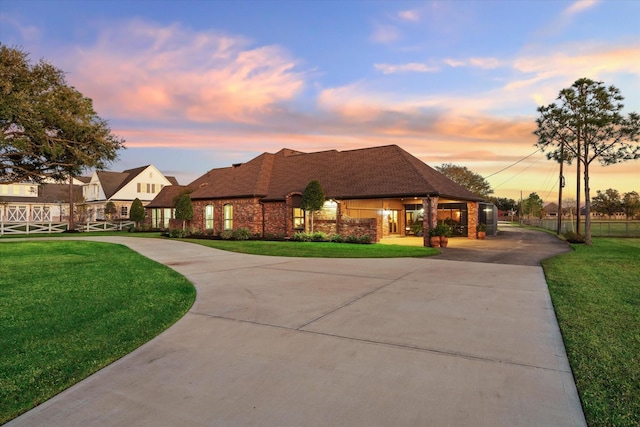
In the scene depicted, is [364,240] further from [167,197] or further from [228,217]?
[167,197]

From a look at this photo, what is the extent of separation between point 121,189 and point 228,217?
1112 inches

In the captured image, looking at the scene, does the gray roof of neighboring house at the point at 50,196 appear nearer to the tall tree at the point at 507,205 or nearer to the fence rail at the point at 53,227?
the fence rail at the point at 53,227

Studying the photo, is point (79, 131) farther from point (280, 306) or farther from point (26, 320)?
point (280, 306)

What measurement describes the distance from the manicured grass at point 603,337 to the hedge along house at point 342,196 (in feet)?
33.2

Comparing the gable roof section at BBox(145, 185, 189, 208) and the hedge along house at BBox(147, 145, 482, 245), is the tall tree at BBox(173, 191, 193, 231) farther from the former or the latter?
the gable roof section at BBox(145, 185, 189, 208)

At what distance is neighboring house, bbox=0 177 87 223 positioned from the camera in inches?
1884

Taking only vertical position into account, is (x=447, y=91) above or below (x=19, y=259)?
above

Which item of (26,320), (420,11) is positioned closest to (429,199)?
(420,11)

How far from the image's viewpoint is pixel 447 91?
18.3 meters

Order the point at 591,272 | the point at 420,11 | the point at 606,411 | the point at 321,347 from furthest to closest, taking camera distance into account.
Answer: the point at 420,11
the point at 591,272
the point at 321,347
the point at 606,411

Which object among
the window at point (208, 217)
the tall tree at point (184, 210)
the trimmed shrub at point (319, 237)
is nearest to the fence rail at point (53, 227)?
the tall tree at point (184, 210)

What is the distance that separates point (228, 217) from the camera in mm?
26438

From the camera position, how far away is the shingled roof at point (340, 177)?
812 inches

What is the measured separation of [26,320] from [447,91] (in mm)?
18981
